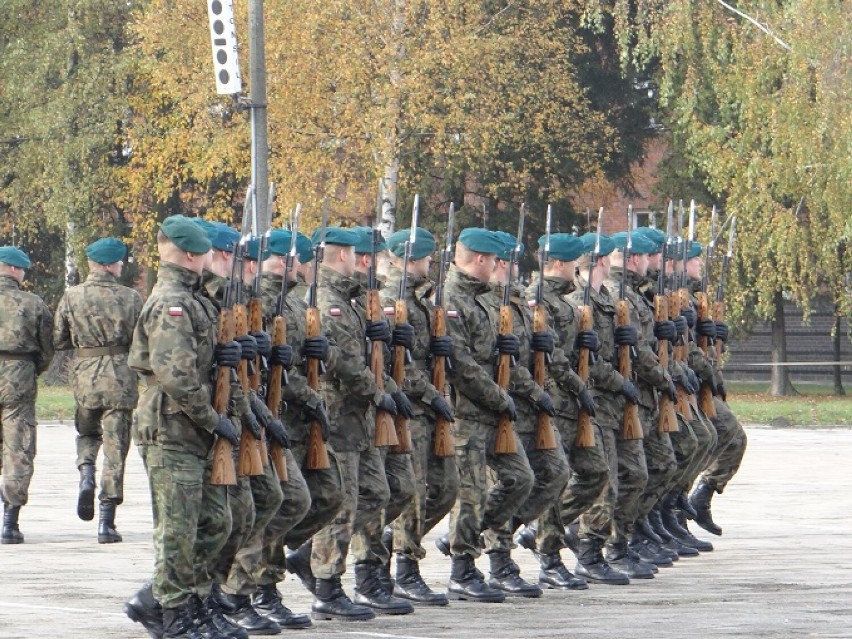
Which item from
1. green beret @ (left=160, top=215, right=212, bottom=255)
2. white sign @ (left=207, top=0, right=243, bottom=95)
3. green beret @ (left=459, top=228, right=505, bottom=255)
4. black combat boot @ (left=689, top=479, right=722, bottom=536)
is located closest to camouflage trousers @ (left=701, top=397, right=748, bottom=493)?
black combat boot @ (left=689, top=479, right=722, bottom=536)

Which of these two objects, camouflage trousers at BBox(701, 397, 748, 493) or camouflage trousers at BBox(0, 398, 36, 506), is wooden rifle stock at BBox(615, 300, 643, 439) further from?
camouflage trousers at BBox(0, 398, 36, 506)

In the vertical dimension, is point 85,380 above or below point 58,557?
above

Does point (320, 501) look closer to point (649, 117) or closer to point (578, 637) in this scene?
point (578, 637)

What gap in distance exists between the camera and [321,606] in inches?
406

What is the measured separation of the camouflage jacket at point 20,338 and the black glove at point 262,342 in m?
4.54

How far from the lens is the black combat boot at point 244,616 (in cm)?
961

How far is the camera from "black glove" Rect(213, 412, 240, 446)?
29.7 ft

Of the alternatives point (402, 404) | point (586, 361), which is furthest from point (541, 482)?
point (402, 404)

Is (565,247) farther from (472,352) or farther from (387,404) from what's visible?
(387,404)

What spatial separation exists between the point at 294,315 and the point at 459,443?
157cm

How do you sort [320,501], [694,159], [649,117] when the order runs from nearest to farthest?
[320,501] < [694,159] < [649,117]

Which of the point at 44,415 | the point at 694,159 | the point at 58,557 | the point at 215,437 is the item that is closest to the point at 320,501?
the point at 215,437

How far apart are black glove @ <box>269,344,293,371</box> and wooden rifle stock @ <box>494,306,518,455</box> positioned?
1.84 metres

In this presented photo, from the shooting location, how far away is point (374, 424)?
10.7 meters
